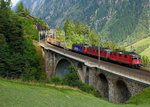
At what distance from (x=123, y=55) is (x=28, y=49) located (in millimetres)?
39590

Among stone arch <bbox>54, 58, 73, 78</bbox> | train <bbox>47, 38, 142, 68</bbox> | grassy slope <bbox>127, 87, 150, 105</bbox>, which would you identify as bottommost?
stone arch <bbox>54, 58, 73, 78</bbox>

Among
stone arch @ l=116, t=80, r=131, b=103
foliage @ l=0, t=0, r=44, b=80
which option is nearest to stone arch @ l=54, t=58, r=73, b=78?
foliage @ l=0, t=0, r=44, b=80

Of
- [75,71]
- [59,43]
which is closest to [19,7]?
[59,43]

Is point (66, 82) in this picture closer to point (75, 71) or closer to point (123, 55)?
point (75, 71)

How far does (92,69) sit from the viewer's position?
130ft

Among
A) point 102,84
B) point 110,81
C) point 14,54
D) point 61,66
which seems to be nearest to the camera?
point 110,81

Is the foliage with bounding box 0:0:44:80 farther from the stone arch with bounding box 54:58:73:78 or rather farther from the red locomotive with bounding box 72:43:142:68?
the red locomotive with bounding box 72:43:142:68

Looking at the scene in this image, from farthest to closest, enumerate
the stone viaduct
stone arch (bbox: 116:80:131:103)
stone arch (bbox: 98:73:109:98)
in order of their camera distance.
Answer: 1. stone arch (bbox: 98:73:109:98)
2. stone arch (bbox: 116:80:131:103)
3. the stone viaduct

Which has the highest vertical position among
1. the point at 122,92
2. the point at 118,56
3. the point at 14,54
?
the point at 118,56

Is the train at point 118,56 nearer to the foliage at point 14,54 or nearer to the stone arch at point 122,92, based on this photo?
the stone arch at point 122,92

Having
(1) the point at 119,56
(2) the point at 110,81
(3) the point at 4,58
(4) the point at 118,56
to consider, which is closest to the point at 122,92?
(2) the point at 110,81

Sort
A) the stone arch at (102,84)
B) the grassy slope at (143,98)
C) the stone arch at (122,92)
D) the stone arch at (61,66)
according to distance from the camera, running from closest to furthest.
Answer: the grassy slope at (143,98) → the stone arch at (122,92) → the stone arch at (102,84) → the stone arch at (61,66)

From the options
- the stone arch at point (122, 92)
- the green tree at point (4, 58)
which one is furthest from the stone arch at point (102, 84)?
the green tree at point (4, 58)

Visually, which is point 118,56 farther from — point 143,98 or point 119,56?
point 143,98
